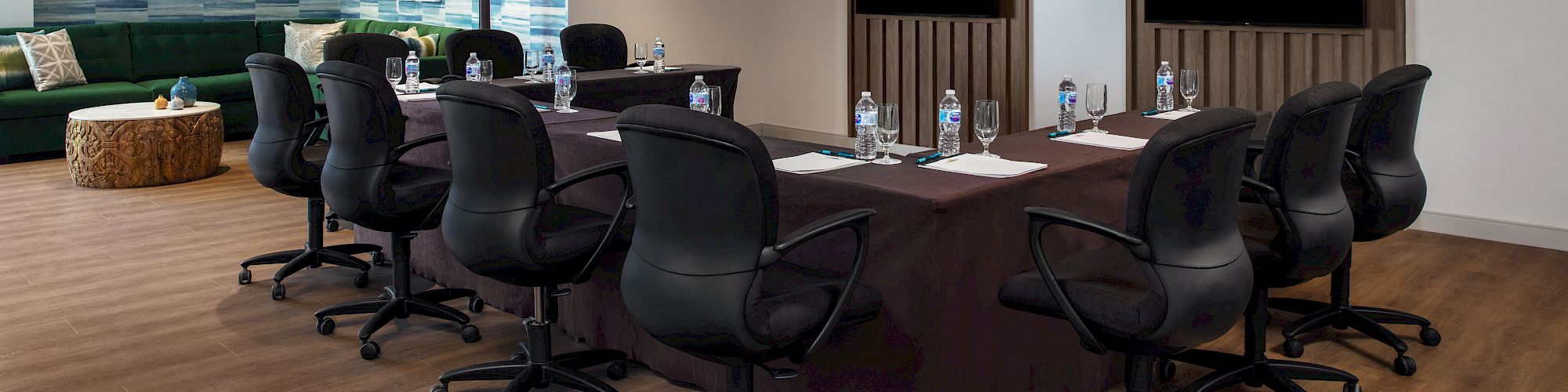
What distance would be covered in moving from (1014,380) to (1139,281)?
0.49 metres

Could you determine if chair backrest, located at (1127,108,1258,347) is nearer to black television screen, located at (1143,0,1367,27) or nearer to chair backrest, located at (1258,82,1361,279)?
chair backrest, located at (1258,82,1361,279)

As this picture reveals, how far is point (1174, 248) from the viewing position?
2678 mm

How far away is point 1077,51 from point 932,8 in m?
1.18

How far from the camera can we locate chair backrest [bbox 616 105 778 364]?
2561mm

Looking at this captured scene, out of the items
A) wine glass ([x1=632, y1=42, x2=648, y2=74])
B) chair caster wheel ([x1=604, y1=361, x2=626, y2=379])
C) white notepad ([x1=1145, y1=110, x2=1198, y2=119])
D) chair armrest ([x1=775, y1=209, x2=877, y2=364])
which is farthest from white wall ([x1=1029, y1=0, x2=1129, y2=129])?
chair armrest ([x1=775, y1=209, x2=877, y2=364])

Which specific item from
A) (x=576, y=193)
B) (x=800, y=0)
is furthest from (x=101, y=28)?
(x=576, y=193)

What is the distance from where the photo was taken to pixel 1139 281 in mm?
2893

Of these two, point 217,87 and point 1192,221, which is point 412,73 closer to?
point 1192,221

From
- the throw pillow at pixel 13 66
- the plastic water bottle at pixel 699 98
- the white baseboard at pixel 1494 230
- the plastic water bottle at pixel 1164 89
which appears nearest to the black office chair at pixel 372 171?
the plastic water bottle at pixel 699 98

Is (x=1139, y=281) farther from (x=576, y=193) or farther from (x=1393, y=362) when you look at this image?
(x=576, y=193)

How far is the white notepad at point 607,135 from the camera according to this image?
3.90 metres

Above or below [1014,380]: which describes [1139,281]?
above

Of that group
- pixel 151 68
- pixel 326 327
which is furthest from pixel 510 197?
pixel 151 68

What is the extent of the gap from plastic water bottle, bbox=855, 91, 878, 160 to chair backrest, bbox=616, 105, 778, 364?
0.87 metres
